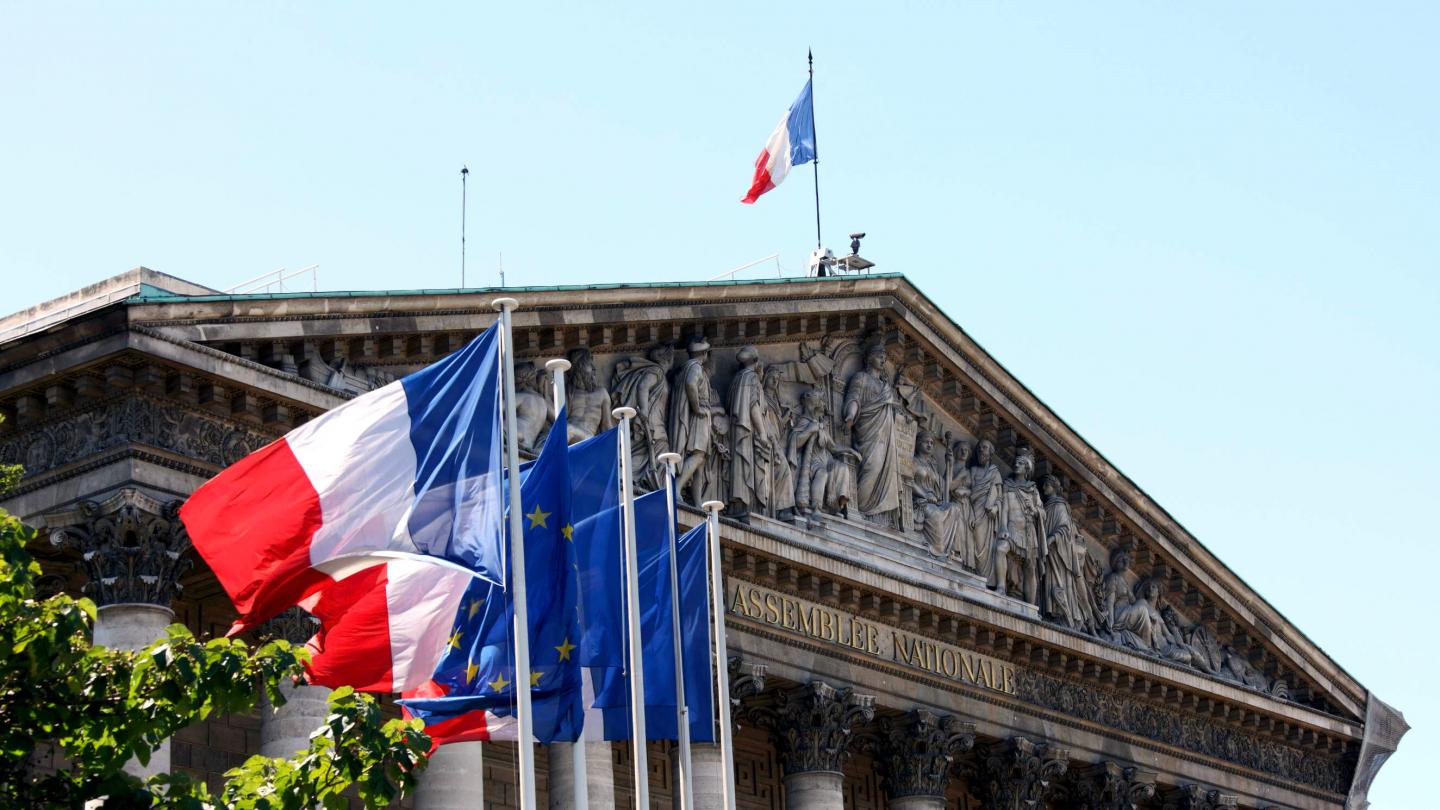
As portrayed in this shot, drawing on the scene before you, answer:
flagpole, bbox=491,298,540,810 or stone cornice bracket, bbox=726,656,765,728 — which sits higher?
stone cornice bracket, bbox=726,656,765,728

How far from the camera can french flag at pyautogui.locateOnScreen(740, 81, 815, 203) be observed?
40.8m

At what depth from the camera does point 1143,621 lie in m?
44.1

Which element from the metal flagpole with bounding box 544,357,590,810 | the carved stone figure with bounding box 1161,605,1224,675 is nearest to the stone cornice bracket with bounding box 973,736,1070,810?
the carved stone figure with bounding box 1161,605,1224,675

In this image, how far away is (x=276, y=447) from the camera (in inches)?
826

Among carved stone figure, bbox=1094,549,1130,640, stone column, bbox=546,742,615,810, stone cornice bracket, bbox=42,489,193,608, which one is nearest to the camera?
stone cornice bracket, bbox=42,489,193,608

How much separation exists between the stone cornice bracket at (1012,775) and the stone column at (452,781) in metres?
11.8

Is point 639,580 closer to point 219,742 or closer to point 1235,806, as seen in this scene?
point 219,742

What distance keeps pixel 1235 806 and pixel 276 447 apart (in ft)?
93.4

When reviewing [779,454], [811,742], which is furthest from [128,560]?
[811,742]

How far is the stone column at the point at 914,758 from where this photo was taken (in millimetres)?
37719

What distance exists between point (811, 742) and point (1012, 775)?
5.21 meters

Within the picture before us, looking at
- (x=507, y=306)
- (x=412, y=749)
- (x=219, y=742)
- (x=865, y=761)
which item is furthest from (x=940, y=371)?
(x=412, y=749)

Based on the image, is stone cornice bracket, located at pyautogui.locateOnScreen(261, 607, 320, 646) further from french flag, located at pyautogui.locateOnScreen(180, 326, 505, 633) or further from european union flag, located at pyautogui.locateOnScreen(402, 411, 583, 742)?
french flag, located at pyautogui.locateOnScreen(180, 326, 505, 633)

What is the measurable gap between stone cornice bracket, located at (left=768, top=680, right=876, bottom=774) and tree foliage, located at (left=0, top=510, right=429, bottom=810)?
1722 cm
